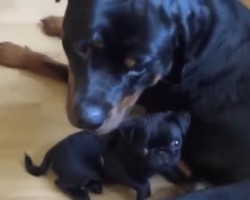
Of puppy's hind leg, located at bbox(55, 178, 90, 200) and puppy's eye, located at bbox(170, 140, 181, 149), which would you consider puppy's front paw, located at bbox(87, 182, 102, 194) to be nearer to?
puppy's hind leg, located at bbox(55, 178, 90, 200)

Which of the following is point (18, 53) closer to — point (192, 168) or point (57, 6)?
point (57, 6)

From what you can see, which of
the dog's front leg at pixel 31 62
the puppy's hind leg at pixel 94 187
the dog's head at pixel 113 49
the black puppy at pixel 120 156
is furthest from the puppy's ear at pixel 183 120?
the dog's front leg at pixel 31 62

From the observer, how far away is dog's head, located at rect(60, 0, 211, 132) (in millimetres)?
1759

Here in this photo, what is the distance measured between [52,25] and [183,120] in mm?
698

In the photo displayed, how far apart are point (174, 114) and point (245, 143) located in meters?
0.21

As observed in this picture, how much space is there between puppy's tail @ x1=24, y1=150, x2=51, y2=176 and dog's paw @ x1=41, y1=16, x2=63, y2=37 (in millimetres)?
520

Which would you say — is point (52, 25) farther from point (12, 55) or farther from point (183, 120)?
point (183, 120)

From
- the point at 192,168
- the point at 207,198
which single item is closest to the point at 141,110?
the point at 192,168

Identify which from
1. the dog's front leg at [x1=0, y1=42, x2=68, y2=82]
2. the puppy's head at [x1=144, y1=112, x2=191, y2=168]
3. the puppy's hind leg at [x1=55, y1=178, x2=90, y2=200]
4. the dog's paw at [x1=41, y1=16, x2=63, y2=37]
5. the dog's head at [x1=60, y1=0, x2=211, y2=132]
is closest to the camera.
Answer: the dog's head at [x1=60, y1=0, x2=211, y2=132]

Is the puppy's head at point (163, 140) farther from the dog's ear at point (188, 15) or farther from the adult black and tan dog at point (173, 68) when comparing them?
the dog's ear at point (188, 15)

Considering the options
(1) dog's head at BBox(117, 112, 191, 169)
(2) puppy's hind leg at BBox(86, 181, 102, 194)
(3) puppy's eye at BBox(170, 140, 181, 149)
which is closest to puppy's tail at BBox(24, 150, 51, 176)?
(2) puppy's hind leg at BBox(86, 181, 102, 194)

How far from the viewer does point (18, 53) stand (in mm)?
2314

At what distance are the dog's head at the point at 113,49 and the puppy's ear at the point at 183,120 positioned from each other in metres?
0.14

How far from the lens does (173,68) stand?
76.7 inches
